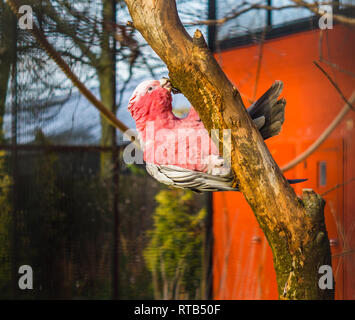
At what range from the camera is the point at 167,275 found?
167cm

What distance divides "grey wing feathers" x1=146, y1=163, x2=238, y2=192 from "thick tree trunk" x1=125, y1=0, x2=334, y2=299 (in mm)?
28

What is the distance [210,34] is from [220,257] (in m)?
0.87

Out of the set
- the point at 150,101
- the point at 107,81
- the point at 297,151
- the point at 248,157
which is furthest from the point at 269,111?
the point at 107,81

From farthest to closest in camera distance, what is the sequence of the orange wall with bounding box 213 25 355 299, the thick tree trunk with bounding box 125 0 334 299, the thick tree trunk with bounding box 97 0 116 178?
the thick tree trunk with bounding box 97 0 116 178 → the orange wall with bounding box 213 25 355 299 → the thick tree trunk with bounding box 125 0 334 299

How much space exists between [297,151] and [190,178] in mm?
924

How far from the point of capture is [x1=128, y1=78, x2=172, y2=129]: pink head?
0.72 metres

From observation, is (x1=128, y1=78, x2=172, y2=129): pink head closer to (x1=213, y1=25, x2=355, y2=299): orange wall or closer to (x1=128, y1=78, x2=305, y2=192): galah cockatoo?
(x1=128, y1=78, x2=305, y2=192): galah cockatoo

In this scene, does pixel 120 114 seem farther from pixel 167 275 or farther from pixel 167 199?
pixel 167 275

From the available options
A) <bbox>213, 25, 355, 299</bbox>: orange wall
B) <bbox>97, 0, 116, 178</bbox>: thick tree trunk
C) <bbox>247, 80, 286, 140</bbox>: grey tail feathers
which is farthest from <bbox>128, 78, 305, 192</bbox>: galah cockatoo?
<bbox>97, 0, 116, 178</bbox>: thick tree trunk

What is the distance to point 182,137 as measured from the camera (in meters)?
0.71

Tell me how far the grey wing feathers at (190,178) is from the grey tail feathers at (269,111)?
10 cm

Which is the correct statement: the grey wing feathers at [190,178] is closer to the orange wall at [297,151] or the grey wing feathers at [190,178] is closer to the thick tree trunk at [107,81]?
the orange wall at [297,151]

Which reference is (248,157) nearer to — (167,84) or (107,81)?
(167,84)

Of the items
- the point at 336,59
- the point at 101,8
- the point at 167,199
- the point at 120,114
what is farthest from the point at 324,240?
the point at 101,8
